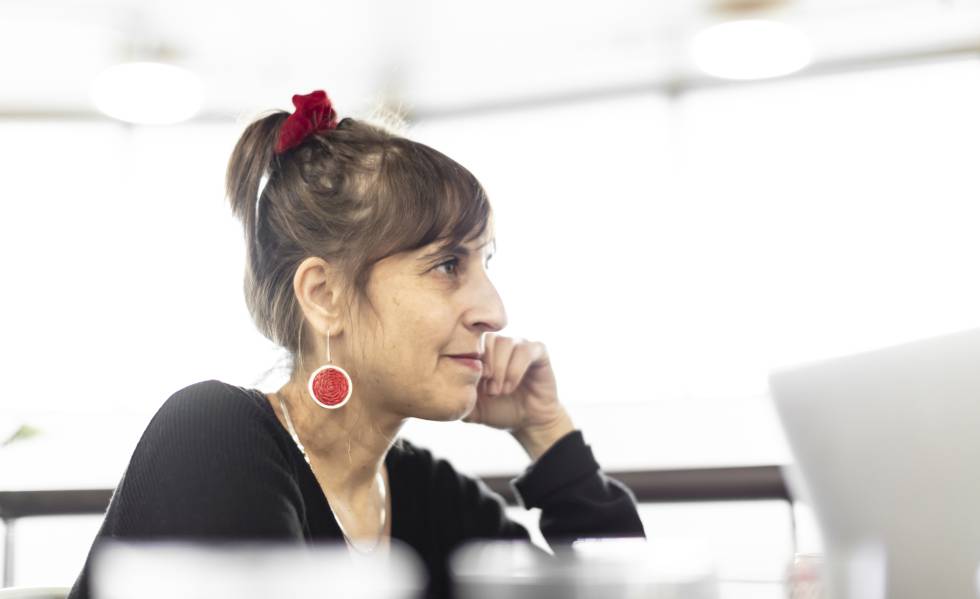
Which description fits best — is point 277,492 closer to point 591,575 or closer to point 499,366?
point 499,366

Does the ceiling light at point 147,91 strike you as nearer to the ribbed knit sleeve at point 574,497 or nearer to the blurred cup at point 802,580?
the ribbed knit sleeve at point 574,497

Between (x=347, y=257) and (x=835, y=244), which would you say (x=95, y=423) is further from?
(x=347, y=257)

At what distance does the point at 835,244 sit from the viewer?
15.5 feet

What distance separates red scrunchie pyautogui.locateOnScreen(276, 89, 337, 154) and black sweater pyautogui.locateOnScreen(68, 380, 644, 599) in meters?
0.36

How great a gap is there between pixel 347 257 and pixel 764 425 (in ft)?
12.7

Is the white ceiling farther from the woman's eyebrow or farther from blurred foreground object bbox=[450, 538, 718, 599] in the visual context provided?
blurred foreground object bbox=[450, 538, 718, 599]

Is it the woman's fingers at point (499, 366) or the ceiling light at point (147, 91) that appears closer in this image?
the woman's fingers at point (499, 366)

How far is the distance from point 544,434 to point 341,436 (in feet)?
1.31

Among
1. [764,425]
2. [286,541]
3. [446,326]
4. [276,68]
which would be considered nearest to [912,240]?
[764,425]

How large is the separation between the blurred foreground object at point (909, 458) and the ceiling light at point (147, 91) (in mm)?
3942

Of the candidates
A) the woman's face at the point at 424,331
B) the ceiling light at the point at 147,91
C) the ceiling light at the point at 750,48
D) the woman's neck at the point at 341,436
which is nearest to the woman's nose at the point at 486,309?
the woman's face at the point at 424,331

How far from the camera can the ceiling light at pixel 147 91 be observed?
14.1ft

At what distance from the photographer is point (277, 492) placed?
1136 mm

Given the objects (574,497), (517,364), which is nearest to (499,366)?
(517,364)
